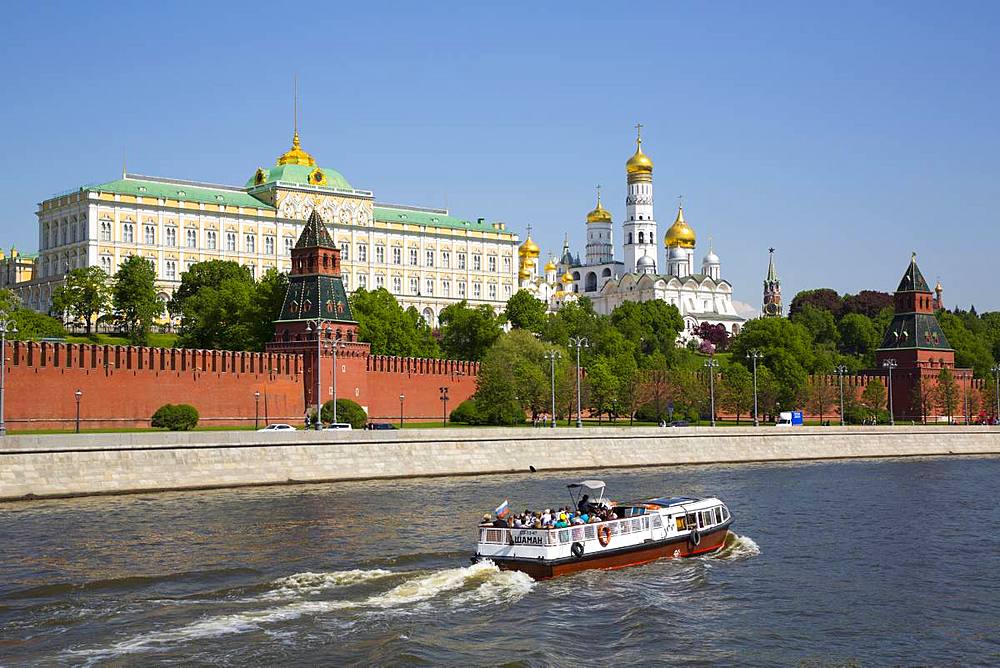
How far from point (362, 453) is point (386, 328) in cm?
3480

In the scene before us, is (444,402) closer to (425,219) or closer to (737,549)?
(737,549)

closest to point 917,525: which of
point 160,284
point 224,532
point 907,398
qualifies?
point 224,532

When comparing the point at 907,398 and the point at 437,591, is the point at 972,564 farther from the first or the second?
the point at 907,398

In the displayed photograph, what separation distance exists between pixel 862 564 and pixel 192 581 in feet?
59.0

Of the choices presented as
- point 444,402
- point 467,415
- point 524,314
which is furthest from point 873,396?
point 444,402

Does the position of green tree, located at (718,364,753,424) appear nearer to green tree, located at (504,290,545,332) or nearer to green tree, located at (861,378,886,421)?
green tree, located at (861,378,886,421)

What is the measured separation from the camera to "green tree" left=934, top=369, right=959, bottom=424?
10212 cm

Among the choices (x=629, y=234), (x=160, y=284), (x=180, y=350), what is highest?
(x=629, y=234)

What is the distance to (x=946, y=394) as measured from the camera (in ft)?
336

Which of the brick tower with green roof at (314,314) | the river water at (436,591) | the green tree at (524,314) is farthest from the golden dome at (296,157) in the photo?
the river water at (436,591)

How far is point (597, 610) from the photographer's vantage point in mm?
29688

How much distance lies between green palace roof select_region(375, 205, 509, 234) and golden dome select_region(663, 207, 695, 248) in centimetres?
4063

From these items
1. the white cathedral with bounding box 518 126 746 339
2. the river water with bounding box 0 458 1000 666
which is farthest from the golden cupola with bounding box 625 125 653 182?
the river water with bounding box 0 458 1000 666

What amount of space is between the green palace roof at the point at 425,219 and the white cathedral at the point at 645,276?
20837mm
